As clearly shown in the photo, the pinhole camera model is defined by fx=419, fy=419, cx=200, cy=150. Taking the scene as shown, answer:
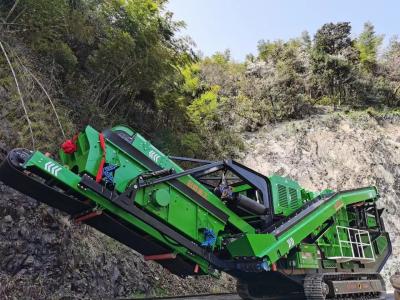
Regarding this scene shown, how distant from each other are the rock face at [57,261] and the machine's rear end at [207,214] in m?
2.06

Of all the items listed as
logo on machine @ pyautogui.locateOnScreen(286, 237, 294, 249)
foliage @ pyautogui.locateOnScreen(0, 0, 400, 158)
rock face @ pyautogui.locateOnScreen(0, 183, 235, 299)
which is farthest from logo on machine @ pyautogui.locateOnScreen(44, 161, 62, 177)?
logo on machine @ pyautogui.locateOnScreen(286, 237, 294, 249)

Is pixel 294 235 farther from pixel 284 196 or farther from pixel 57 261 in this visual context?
pixel 57 261

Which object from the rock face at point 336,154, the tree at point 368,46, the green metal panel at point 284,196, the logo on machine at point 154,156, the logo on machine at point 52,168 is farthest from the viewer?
the tree at point 368,46

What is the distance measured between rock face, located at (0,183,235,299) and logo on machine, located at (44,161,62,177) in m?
2.53

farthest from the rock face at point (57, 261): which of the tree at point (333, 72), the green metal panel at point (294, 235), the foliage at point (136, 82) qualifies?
the tree at point (333, 72)

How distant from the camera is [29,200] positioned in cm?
830

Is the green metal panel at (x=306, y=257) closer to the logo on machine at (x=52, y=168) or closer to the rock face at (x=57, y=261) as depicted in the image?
the rock face at (x=57, y=261)

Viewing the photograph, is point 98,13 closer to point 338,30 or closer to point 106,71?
point 106,71

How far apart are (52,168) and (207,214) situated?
8.55 ft

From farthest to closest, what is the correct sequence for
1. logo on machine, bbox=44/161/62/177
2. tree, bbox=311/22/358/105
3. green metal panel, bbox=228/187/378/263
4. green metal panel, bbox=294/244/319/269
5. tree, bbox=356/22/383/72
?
tree, bbox=356/22/383/72 → tree, bbox=311/22/358/105 → green metal panel, bbox=294/244/319/269 → green metal panel, bbox=228/187/378/263 → logo on machine, bbox=44/161/62/177

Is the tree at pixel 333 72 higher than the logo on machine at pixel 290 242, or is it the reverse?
the tree at pixel 333 72

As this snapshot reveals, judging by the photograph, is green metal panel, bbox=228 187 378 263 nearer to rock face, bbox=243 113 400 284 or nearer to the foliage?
the foliage

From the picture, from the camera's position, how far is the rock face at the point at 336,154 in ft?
69.1

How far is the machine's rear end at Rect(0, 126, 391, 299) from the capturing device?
18.6ft
